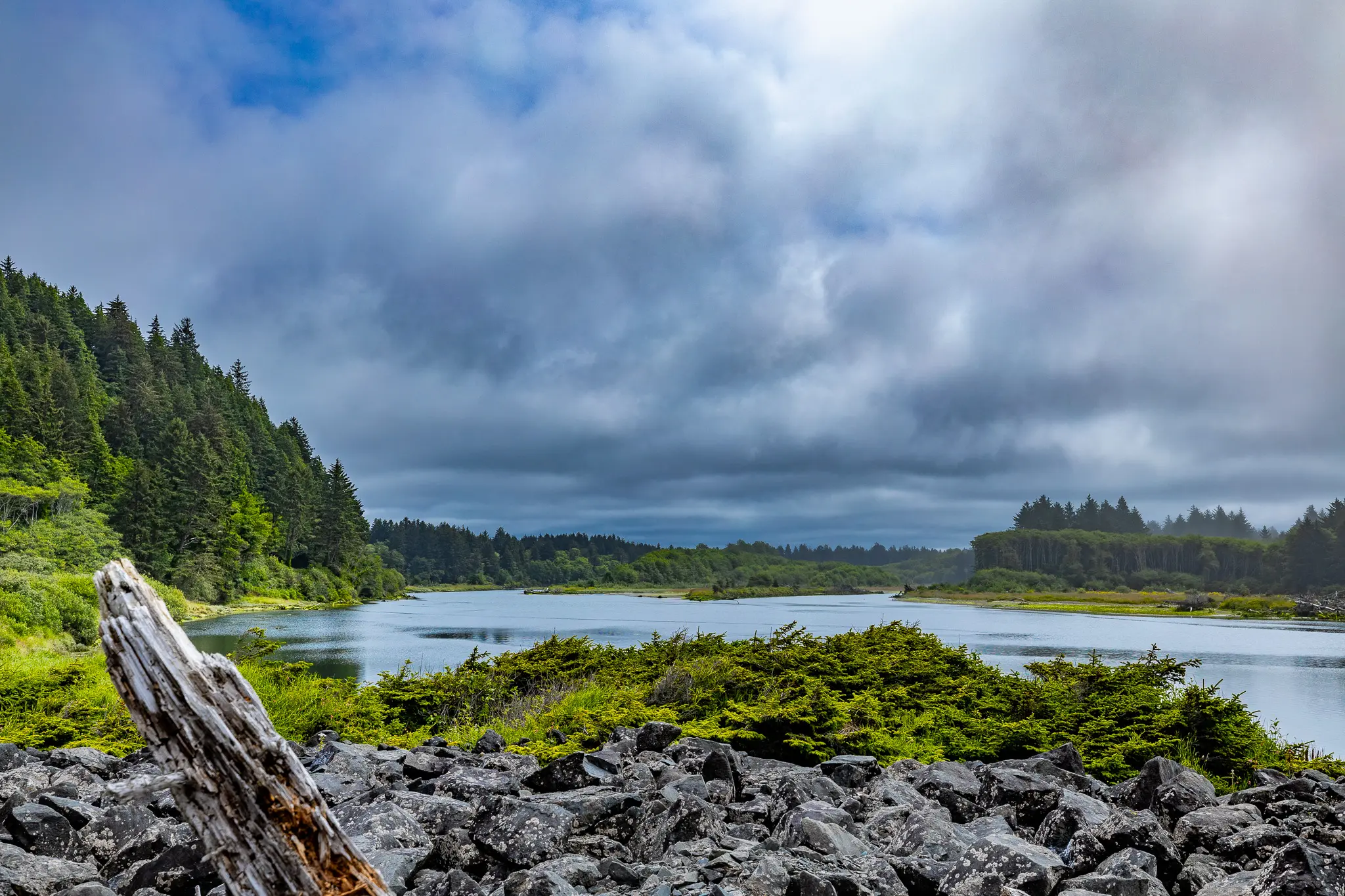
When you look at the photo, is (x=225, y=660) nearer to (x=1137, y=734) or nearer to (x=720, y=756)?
(x=720, y=756)

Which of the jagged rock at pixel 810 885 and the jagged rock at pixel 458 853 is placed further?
the jagged rock at pixel 458 853

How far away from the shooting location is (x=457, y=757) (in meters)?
8.84

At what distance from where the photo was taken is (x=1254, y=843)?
5.75 meters

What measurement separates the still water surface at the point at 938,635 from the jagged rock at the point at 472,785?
14518 millimetres

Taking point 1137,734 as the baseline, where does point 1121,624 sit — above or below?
below

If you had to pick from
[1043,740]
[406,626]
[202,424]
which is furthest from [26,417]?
[1043,740]

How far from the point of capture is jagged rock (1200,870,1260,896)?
4938 millimetres

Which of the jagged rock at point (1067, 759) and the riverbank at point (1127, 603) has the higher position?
the jagged rock at point (1067, 759)

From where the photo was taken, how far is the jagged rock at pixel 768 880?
495 centimetres

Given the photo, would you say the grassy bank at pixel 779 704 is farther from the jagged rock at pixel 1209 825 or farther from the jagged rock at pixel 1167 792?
the jagged rock at pixel 1209 825

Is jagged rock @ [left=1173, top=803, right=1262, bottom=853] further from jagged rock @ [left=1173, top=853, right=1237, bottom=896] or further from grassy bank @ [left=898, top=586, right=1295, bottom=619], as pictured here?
grassy bank @ [left=898, top=586, right=1295, bottom=619]

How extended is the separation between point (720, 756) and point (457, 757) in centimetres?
302

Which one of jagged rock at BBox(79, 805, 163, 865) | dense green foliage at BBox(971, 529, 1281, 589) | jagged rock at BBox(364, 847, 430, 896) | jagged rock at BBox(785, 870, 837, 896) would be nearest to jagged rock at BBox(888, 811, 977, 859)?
jagged rock at BBox(785, 870, 837, 896)

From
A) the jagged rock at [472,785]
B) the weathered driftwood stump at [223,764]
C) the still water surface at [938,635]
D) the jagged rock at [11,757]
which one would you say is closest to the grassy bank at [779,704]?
the jagged rock at [11,757]
